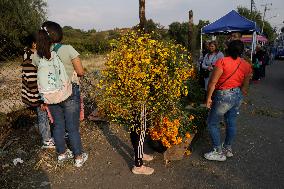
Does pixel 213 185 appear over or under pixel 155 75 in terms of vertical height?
under

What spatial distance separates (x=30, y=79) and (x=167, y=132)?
2.37m

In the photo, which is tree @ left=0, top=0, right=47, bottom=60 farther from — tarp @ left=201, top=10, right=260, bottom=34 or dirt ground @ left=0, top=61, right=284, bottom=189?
dirt ground @ left=0, top=61, right=284, bottom=189

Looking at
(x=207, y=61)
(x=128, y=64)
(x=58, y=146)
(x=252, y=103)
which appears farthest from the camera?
(x=252, y=103)

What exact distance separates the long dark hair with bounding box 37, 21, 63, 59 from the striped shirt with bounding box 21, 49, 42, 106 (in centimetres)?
86

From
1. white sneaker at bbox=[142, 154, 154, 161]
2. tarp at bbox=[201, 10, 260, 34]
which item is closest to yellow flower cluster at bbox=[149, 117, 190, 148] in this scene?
white sneaker at bbox=[142, 154, 154, 161]

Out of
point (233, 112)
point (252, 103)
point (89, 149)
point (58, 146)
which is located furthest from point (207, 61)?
point (58, 146)

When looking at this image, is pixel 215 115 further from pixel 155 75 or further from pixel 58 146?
pixel 58 146

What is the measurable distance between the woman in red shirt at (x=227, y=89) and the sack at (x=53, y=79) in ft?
6.80

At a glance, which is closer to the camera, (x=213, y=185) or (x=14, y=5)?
(x=213, y=185)

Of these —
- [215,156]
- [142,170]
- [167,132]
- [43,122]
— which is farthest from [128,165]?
[43,122]

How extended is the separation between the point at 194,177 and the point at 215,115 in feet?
3.26

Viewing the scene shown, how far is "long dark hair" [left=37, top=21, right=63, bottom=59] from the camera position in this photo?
4.36 metres

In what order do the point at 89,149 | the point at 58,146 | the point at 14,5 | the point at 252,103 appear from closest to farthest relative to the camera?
the point at 58,146, the point at 89,149, the point at 252,103, the point at 14,5

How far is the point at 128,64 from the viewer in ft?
13.8
